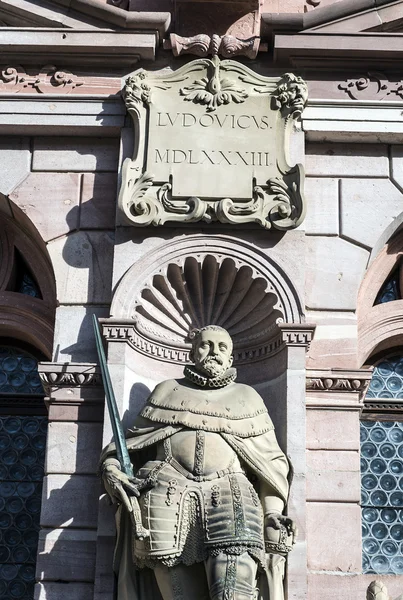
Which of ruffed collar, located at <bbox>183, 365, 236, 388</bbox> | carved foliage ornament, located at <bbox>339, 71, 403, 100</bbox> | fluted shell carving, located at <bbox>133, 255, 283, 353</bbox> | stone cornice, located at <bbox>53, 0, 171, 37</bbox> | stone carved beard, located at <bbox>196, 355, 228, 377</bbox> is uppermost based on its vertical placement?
stone cornice, located at <bbox>53, 0, 171, 37</bbox>

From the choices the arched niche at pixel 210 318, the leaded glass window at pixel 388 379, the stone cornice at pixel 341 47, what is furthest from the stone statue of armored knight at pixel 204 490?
the stone cornice at pixel 341 47

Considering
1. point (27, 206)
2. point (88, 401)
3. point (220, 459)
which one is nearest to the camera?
point (220, 459)

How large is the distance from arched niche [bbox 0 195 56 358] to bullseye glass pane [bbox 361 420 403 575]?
3466mm

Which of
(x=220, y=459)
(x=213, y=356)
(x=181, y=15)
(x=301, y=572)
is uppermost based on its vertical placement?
(x=181, y=15)

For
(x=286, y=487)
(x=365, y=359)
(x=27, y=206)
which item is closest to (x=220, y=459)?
(x=286, y=487)

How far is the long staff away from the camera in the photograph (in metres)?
14.1

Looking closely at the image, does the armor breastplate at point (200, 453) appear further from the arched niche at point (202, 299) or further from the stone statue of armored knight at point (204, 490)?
the arched niche at point (202, 299)

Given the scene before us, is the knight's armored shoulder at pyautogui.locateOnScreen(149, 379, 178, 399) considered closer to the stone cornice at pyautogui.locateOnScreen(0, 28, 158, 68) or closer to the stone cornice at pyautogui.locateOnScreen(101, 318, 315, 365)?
the stone cornice at pyautogui.locateOnScreen(101, 318, 315, 365)

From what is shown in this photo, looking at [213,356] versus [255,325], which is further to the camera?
[255,325]

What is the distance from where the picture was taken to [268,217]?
16.2m

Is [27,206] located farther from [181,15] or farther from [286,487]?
[286,487]

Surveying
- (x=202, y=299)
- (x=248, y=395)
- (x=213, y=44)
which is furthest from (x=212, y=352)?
(x=213, y=44)

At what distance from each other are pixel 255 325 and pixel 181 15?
351 cm

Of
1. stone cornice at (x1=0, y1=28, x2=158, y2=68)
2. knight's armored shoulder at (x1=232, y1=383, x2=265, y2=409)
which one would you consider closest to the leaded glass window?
knight's armored shoulder at (x1=232, y1=383, x2=265, y2=409)
